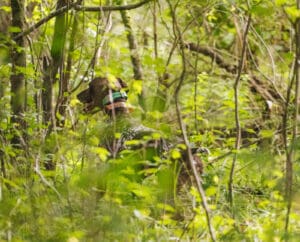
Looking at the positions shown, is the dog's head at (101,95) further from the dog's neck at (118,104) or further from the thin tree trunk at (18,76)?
the thin tree trunk at (18,76)

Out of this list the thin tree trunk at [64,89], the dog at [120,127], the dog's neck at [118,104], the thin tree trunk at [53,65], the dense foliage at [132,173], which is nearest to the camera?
the dense foliage at [132,173]

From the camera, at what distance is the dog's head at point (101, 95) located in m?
4.60

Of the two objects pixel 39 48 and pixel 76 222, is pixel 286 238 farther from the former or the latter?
pixel 39 48

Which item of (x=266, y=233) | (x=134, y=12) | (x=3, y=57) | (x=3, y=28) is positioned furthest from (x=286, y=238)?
(x=134, y=12)

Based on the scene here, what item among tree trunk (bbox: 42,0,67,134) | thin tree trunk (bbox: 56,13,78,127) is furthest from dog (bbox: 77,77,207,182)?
tree trunk (bbox: 42,0,67,134)

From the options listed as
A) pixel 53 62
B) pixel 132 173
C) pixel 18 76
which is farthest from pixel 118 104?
pixel 132 173

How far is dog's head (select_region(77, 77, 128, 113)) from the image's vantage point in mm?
4598

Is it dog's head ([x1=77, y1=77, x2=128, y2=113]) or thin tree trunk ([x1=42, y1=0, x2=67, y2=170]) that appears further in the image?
dog's head ([x1=77, y1=77, x2=128, y2=113])

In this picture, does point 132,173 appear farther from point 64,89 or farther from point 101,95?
point 64,89

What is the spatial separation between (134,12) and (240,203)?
4.33 meters

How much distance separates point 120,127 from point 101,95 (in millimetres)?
1105

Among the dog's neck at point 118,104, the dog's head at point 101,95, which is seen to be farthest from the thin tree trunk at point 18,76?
the dog's neck at point 118,104

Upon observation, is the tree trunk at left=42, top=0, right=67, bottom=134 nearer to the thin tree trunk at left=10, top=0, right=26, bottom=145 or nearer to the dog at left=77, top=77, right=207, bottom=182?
the thin tree trunk at left=10, top=0, right=26, bottom=145

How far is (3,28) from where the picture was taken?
560 centimetres
